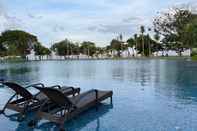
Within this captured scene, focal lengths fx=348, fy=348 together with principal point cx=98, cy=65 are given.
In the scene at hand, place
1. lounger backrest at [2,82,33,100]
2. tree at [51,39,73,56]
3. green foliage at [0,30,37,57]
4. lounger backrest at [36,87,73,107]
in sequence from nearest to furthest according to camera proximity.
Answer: lounger backrest at [36,87,73,107], lounger backrest at [2,82,33,100], green foliage at [0,30,37,57], tree at [51,39,73,56]

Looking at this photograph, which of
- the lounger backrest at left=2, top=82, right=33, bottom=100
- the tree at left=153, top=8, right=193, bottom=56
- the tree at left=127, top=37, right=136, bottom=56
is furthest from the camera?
the tree at left=127, top=37, right=136, bottom=56

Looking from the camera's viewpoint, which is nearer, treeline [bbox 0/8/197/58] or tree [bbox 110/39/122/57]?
treeline [bbox 0/8/197/58]

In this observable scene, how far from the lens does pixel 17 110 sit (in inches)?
329

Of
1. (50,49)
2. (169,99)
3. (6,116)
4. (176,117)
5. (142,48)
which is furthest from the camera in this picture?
(50,49)

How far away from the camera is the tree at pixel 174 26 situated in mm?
70000

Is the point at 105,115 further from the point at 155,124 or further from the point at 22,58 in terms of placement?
the point at 22,58

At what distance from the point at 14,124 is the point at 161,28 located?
69.1 meters

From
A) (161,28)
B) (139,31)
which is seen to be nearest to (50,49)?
(139,31)

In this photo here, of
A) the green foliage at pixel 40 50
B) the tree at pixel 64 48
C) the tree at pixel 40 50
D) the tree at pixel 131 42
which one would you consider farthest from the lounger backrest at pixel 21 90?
the green foliage at pixel 40 50

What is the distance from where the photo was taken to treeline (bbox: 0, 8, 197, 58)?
2847 inches

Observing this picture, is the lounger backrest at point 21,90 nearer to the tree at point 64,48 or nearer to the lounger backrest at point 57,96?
the lounger backrest at point 57,96

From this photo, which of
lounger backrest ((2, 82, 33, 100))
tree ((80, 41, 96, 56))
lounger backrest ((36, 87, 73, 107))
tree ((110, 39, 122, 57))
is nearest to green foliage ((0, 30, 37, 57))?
tree ((80, 41, 96, 56))

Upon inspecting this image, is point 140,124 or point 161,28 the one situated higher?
point 161,28

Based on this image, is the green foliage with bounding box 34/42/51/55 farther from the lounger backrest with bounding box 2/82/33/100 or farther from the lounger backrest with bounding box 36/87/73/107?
the lounger backrest with bounding box 36/87/73/107
